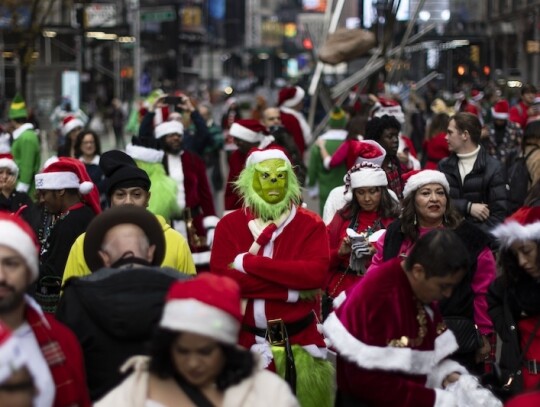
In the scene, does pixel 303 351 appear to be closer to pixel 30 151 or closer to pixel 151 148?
pixel 151 148

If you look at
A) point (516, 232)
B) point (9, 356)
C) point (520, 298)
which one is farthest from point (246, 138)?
point (9, 356)

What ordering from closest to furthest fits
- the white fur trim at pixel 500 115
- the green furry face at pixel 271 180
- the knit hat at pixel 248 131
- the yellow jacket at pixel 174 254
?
the yellow jacket at pixel 174 254, the green furry face at pixel 271 180, the knit hat at pixel 248 131, the white fur trim at pixel 500 115

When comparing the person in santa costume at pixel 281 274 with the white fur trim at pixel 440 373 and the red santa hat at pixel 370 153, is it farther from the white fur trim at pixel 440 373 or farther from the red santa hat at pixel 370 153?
the red santa hat at pixel 370 153

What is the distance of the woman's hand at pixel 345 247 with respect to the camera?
7.86 metres

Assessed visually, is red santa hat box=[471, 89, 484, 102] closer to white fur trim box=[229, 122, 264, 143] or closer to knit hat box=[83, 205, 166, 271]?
white fur trim box=[229, 122, 264, 143]

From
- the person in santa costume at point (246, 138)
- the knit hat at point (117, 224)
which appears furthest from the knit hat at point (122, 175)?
the person in santa costume at point (246, 138)

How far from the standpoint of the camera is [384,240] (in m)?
7.10

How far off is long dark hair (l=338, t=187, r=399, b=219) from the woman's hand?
40 centimetres

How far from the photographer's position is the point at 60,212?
7945 mm

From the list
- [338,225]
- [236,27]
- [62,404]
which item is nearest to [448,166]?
[338,225]

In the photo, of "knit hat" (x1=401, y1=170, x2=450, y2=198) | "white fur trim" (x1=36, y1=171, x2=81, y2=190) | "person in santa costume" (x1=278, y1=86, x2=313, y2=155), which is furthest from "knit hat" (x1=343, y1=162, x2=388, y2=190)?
"person in santa costume" (x1=278, y1=86, x2=313, y2=155)

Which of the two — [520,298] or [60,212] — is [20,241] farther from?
[60,212]

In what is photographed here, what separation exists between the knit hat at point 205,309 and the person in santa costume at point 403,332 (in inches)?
38.9

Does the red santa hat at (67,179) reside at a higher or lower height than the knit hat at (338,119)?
higher
